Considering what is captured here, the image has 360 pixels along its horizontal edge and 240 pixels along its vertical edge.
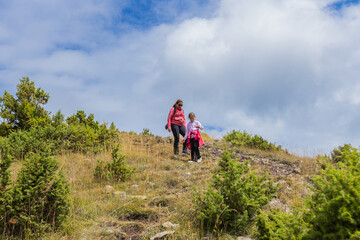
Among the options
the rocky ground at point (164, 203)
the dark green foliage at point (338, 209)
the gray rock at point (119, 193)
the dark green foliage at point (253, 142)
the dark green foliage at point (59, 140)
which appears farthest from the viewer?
the dark green foliage at point (253, 142)

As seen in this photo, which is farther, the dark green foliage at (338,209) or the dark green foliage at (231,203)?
the dark green foliage at (231,203)

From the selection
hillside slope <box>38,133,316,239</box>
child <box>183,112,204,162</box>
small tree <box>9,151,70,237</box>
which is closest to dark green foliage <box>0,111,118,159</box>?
hillside slope <box>38,133,316,239</box>

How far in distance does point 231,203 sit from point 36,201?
3.07 meters

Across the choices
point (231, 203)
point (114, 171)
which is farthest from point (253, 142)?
point (231, 203)

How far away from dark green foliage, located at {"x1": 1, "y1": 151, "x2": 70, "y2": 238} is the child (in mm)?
5819

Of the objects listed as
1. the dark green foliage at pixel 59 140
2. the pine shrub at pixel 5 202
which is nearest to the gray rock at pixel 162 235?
the pine shrub at pixel 5 202

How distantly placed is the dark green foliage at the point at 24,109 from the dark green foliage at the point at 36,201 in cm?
887

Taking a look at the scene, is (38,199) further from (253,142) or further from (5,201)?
(253,142)

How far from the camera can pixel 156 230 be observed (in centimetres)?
428

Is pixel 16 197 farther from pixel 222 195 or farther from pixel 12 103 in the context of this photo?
pixel 12 103

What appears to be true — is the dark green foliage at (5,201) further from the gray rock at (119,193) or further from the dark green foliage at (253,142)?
the dark green foliage at (253,142)

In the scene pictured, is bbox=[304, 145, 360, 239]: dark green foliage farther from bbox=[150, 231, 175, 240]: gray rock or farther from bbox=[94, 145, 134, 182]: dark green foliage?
bbox=[94, 145, 134, 182]: dark green foliage

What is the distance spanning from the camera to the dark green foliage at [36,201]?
408cm

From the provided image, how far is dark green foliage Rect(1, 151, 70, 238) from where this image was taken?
4082 mm
